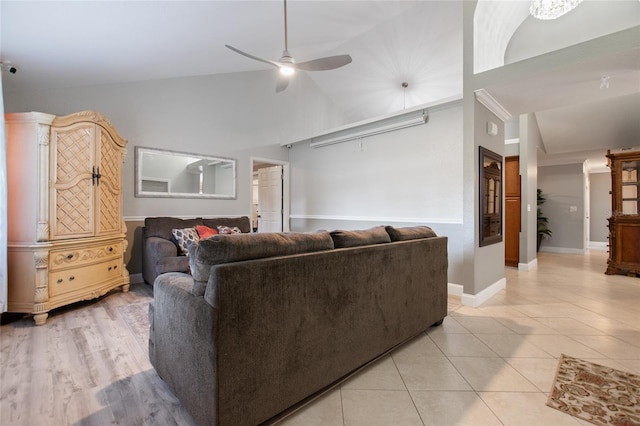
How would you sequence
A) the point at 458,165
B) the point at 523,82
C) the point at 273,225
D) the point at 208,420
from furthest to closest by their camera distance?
1. the point at 273,225
2. the point at 458,165
3. the point at 523,82
4. the point at 208,420

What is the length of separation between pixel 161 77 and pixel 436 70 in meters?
4.61

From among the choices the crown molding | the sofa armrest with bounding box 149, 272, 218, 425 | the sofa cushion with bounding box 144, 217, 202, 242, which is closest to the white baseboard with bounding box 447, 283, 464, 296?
the crown molding

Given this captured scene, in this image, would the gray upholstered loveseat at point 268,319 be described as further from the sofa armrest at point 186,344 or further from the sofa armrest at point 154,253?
the sofa armrest at point 154,253

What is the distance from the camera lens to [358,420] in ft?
4.61

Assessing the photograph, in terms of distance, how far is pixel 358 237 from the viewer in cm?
184

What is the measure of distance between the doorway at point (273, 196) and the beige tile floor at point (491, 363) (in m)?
3.78

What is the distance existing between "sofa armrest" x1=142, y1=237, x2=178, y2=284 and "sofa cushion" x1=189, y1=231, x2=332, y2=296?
2492 mm

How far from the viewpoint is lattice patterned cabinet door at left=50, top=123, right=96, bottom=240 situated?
2740 mm

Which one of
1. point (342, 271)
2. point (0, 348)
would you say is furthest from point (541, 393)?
point (0, 348)

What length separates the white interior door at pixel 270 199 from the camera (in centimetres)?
621

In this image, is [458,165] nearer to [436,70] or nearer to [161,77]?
[436,70]

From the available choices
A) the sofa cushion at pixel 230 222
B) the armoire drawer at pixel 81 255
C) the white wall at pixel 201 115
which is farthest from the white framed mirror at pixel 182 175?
the armoire drawer at pixel 81 255

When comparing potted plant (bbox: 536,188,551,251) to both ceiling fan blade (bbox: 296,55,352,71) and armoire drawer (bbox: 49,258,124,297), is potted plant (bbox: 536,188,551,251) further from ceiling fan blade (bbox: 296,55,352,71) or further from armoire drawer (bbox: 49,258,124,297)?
armoire drawer (bbox: 49,258,124,297)

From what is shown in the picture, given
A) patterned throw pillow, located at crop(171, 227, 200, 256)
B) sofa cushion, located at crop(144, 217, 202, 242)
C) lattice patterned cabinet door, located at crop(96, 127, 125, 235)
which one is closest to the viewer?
lattice patterned cabinet door, located at crop(96, 127, 125, 235)
